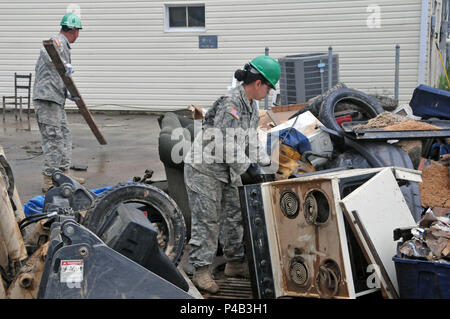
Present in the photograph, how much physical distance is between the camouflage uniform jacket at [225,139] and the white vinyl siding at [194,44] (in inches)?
359

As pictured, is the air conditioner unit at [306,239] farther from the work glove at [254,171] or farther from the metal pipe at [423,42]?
the metal pipe at [423,42]

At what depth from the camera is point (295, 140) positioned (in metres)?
5.95

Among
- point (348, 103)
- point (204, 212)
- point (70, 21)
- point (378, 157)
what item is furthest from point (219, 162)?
point (70, 21)

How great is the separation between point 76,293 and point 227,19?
11.9 meters

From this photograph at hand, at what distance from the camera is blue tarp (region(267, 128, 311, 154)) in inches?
232

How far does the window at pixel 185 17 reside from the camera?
47.1ft

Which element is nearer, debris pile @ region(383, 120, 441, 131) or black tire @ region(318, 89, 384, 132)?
debris pile @ region(383, 120, 441, 131)

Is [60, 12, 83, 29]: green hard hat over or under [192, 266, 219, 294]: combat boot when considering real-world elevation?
over

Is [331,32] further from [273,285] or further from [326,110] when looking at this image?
[273,285]

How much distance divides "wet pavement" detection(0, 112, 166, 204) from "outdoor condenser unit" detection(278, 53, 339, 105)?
2.63 m

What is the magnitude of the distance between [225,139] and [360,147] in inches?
65.7

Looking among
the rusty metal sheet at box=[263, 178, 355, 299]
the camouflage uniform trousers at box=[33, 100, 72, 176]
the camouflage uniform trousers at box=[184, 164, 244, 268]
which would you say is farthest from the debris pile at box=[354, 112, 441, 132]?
the camouflage uniform trousers at box=[33, 100, 72, 176]

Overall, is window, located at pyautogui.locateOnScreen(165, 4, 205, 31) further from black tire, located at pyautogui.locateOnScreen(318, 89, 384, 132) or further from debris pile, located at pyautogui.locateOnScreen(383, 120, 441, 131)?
debris pile, located at pyautogui.locateOnScreen(383, 120, 441, 131)

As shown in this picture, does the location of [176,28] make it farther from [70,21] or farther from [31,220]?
[31,220]
